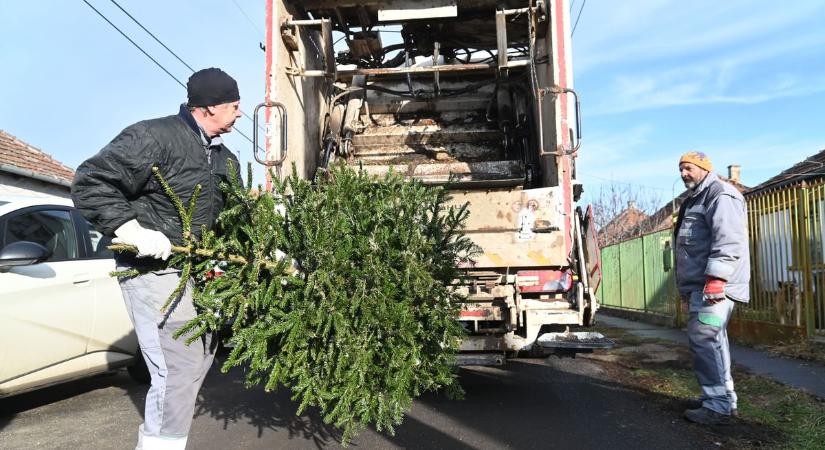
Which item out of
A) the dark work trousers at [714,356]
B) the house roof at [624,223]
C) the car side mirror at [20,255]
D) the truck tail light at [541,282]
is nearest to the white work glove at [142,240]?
the car side mirror at [20,255]

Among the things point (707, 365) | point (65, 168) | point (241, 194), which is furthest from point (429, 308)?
point (65, 168)

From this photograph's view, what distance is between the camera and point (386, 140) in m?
7.05

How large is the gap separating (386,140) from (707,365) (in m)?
4.05

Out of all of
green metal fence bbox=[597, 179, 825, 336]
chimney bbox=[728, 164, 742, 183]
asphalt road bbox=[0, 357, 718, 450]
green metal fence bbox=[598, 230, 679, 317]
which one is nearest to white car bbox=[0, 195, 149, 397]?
asphalt road bbox=[0, 357, 718, 450]

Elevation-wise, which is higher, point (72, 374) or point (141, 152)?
point (141, 152)

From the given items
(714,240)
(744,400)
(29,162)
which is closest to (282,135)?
(714,240)

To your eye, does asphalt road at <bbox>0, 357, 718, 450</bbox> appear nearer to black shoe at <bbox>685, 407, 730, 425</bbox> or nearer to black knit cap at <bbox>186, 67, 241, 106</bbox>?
black shoe at <bbox>685, 407, 730, 425</bbox>

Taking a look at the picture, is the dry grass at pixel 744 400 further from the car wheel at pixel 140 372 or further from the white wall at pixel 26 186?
the white wall at pixel 26 186

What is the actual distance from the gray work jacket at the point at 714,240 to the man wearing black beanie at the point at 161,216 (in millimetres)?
3297

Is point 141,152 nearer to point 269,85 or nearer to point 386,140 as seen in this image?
point 269,85

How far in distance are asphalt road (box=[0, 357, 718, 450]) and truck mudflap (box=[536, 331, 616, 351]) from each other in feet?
1.71

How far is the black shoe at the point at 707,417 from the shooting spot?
425 centimetres

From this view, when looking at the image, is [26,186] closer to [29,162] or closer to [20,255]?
[29,162]

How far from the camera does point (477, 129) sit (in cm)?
711
